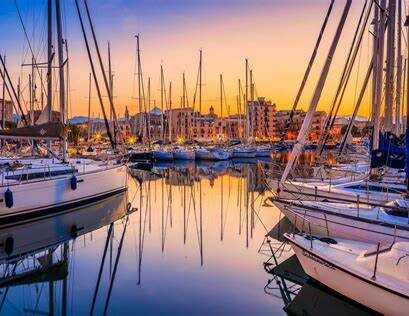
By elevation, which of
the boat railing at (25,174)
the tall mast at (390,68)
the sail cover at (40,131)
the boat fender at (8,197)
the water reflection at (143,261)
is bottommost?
the water reflection at (143,261)

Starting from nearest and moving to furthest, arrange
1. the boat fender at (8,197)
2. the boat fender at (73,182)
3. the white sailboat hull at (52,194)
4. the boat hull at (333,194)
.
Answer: the boat hull at (333,194), the boat fender at (8,197), the white sailboat hull at (52,194), the boat fender at (73,182)

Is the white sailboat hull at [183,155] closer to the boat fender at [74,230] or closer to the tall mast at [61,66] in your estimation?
the tall mast at [61,66]

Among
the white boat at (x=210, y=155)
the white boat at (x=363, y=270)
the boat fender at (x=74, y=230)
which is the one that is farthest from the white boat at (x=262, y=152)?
the white boat at (x=363, y=270)

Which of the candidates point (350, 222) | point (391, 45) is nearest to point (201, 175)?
point (391, 45)

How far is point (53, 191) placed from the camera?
21.6 m

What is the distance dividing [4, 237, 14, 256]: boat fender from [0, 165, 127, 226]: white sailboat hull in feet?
8.37

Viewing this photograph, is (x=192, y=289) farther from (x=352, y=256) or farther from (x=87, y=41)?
(x=87, y=41)

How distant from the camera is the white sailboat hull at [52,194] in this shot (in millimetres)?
19484

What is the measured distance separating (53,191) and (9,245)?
5.74 meters

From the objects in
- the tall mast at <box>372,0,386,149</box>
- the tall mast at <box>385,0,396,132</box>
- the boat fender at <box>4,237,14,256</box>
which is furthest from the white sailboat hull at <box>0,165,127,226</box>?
the tall mast at <box>385,0,396,132</box>

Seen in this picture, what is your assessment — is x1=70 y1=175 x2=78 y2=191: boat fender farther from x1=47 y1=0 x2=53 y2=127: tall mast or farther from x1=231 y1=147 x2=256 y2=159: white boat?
x1=231 y1=147 x2=256 y2=159: white boat

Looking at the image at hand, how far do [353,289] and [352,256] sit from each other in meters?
0.83

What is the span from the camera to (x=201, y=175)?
45906 millimetres

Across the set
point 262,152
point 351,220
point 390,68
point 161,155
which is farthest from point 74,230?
point 262,152
